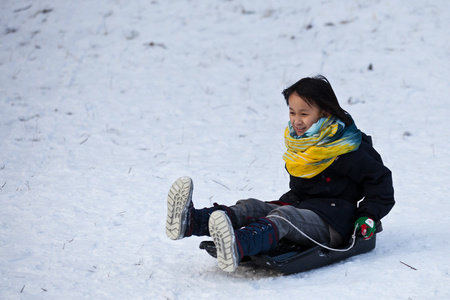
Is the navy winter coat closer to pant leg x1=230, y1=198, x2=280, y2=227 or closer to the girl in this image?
the girl

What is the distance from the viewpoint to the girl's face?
319 centimetres

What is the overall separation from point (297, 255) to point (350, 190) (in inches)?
22.2

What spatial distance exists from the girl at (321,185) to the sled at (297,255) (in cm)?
7

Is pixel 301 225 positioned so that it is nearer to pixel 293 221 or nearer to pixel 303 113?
pixel 293 221

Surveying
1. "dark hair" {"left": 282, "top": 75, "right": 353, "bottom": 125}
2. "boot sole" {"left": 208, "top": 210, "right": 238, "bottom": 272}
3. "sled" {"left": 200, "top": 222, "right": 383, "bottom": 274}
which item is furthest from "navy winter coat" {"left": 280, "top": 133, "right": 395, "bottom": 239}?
"boot sole" {"left": 208, "top": 210, "right": 238, "bottom": 272}

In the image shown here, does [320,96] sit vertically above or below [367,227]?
above

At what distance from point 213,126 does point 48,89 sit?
2.46m

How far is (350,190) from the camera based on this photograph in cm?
320

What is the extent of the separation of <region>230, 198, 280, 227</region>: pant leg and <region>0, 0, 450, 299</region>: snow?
0.30 meters

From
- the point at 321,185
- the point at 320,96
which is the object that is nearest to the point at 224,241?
the point at 321,185

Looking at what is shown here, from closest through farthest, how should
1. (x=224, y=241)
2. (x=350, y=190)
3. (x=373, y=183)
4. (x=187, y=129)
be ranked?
1. (x=224, y=241)
2. (x=373, y=183)
3. (x=350, y=190)
4. (x=187, y=129)

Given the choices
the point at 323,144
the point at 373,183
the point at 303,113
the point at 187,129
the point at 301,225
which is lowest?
the point at 187,129

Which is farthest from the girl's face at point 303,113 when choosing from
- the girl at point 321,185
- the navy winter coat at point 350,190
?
the navy winter coat at point 350,190

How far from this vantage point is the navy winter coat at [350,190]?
10.1ft
